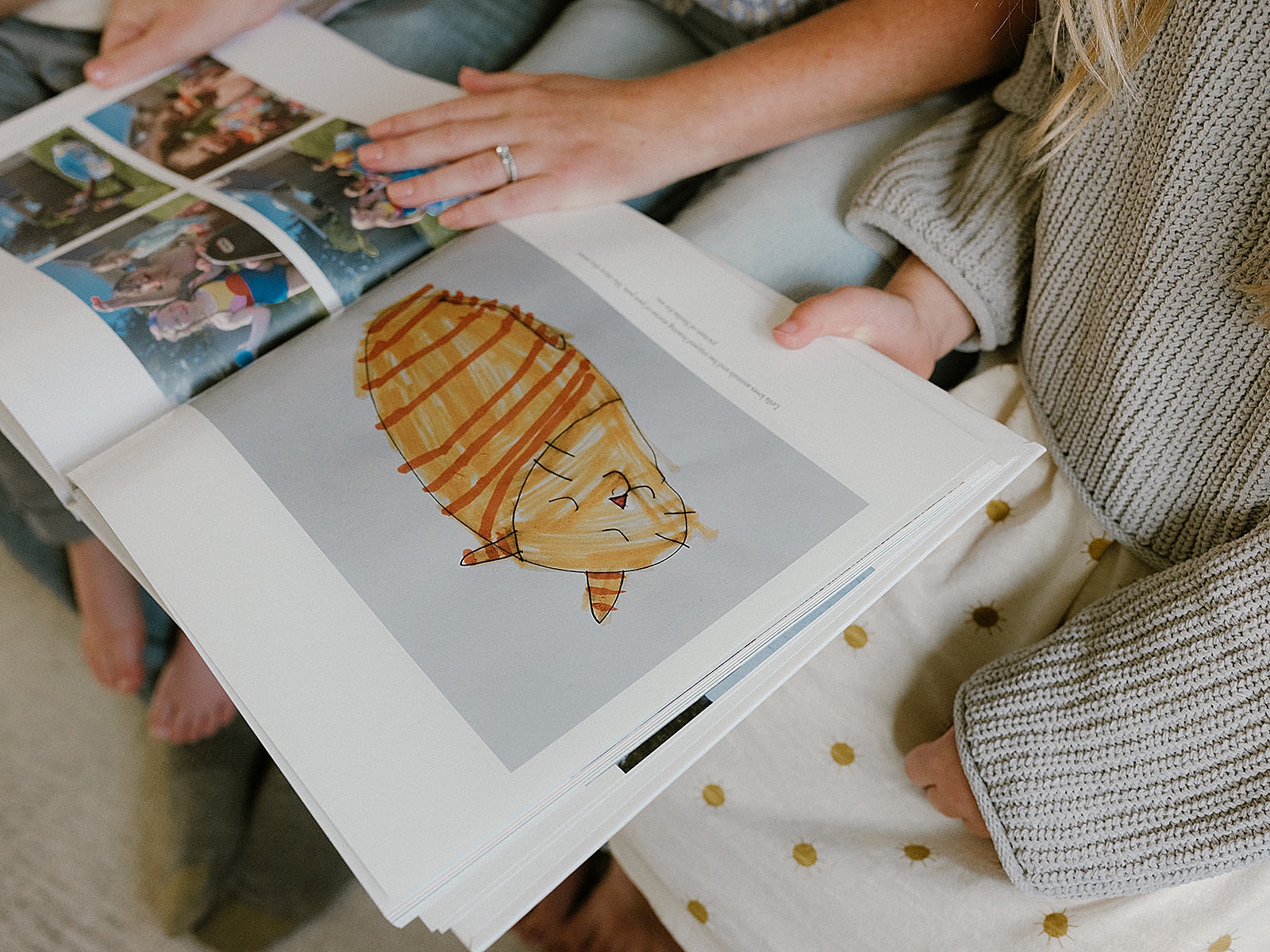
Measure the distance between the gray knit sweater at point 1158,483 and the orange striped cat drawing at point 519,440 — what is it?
208mm

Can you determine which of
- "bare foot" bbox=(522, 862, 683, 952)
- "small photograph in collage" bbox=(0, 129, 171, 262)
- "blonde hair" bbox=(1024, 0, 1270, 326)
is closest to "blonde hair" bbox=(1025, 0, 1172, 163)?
"blonde hair" bbox=(1024, 0, 1270, 326)

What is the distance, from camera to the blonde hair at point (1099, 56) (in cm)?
42

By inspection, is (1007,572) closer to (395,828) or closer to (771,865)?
(771,865)

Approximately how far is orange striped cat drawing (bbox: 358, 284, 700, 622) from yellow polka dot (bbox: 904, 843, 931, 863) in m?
0.23

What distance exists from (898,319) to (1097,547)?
18cm

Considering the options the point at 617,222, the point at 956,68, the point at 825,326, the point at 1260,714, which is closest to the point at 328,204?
the point at 617,222

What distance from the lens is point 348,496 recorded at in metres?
0.42

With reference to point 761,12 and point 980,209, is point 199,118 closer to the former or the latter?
point 761,12

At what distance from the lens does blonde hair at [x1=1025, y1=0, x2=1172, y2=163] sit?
1.36ft

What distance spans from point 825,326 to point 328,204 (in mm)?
306

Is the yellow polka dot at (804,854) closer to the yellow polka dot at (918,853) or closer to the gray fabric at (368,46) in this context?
the yellow polka dot at (918,853)

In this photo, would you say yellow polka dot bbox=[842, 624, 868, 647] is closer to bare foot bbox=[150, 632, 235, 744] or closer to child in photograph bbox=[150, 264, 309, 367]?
child in photograph bbox=[150, 264, 309, 367]

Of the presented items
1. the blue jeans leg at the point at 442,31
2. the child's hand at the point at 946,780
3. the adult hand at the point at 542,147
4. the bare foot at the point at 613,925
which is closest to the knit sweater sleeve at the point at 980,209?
the adult hand at the point at 542,147

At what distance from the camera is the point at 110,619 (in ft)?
2.99
